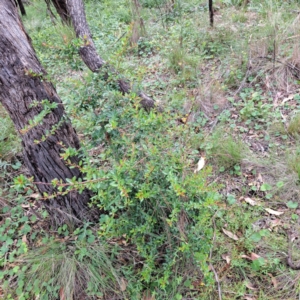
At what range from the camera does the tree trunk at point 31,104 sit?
155cm

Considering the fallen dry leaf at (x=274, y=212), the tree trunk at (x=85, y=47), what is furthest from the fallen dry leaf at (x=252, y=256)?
the tree trunk at (x=85, y=47)

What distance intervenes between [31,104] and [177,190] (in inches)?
38.6

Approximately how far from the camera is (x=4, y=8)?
1.59m

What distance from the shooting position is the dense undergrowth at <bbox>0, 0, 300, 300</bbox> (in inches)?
61.3

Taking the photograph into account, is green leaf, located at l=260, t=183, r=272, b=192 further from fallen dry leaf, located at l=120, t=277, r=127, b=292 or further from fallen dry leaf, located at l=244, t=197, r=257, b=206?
fallen dry leaf, located at l=120, t=277, r=127, b=292

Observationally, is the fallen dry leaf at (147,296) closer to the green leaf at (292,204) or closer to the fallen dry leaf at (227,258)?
the fallen dry leaf at (227,258)

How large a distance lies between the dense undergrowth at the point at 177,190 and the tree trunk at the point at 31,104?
0.41 ft

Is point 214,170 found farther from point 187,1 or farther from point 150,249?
point 187,1

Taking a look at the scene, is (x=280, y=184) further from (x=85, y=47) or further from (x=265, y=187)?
(x=85, y=47)

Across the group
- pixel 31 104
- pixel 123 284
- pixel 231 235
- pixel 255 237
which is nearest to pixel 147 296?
pixel 123 284

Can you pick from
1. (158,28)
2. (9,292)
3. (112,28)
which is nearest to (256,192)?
(9,292)

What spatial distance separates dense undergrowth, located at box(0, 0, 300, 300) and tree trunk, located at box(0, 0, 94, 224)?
0.41 feet

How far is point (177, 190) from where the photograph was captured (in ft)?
4.46

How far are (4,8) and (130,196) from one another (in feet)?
4.32
